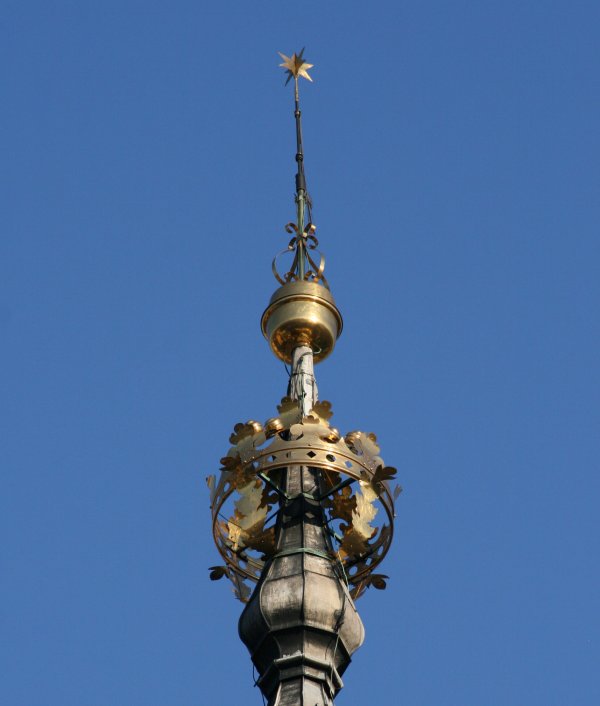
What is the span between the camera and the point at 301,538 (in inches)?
1033

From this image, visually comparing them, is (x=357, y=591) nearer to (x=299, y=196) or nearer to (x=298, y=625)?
(x=298, y=625)

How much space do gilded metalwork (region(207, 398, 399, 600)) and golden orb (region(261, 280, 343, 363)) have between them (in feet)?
7.43

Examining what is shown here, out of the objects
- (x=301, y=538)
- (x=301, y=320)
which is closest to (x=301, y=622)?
(x=301, y=538)

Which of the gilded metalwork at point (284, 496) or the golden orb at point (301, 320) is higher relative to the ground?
the golden orb at point (301, 320)

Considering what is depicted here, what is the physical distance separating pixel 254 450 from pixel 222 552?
1.34 meters

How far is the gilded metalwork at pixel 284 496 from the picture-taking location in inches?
1043

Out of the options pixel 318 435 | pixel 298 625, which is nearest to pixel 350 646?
pixel 298 625

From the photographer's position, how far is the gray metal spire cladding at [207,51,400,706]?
24953 millimetres

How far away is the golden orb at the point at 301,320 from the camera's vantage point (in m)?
29.0

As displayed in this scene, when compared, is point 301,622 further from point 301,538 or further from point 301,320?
point 301,320

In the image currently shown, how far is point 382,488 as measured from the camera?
26.5 meters

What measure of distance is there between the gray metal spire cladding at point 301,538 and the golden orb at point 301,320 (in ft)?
3.29

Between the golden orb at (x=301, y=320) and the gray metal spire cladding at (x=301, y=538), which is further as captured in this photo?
the golden orb at (x=301, y=320)

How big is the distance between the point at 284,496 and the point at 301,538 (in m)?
0.72
